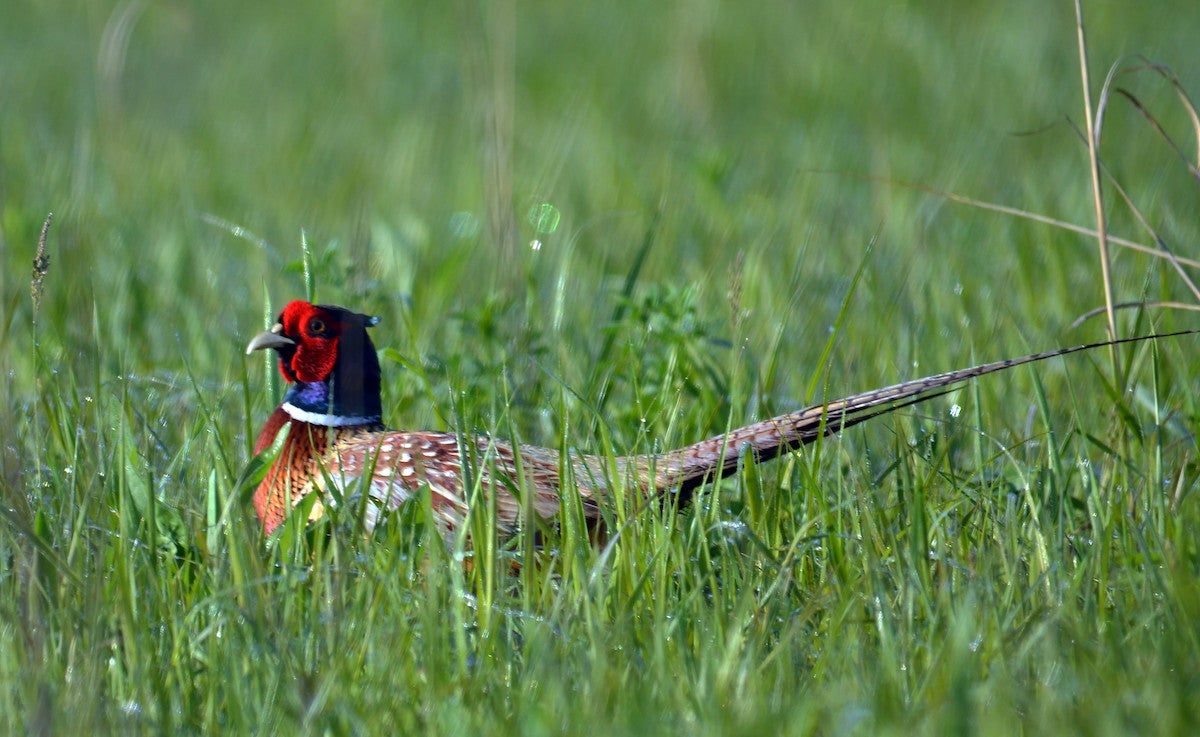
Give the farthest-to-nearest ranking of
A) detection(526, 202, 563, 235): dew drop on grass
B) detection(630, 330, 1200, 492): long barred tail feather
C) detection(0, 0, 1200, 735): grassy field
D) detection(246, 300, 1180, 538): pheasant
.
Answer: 1. detection(526, 202, 563, 235): dew drop on grass
2. detection(630, 330, 1200, 492): long barred tail feather
3. detection(246, 300, 1180, 538): pheasant
4. detection(0, 0, 1200, 735): grassy field

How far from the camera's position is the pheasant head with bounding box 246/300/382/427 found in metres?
3.89

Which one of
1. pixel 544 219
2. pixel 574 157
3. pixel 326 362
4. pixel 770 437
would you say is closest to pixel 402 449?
pixel 326 362

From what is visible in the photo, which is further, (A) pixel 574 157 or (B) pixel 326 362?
(A) pixel 574 157

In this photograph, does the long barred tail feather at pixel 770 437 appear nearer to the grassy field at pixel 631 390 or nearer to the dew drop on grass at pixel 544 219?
the grassy field at pixel 631 390

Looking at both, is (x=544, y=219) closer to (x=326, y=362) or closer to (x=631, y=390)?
(x=631, y=390)

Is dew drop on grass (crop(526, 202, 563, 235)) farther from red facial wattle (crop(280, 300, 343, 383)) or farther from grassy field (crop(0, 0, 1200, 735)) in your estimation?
red facial wattle (crop(280, 300, 343, 383))

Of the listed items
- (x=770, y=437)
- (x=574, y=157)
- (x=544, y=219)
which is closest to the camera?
(x=770, y=437)

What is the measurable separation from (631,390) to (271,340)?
1200mm

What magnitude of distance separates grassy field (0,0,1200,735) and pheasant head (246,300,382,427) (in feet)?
0.37

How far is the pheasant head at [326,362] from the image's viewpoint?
3893 mm

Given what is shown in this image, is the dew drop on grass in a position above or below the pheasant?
above

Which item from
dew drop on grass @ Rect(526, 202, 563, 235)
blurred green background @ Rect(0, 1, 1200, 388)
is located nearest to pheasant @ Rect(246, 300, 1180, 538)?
blurred green background @ Rect(0, 1, 1200, 388)

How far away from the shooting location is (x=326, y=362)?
396 centimetres

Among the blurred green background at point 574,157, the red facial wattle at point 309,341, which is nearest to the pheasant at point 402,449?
the red facial wattle at point 309,341
